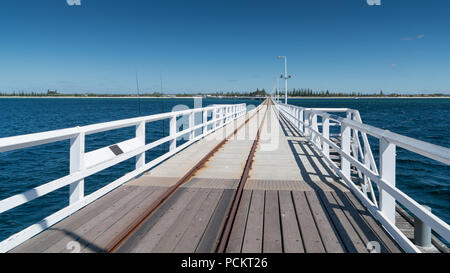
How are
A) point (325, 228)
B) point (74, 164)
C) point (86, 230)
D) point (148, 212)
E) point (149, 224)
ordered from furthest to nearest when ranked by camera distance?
point (148, 212) → point (74, 164) → point (149, 224) → point (325, 228) → point (86, 230)

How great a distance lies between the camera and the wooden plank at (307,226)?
3.26m

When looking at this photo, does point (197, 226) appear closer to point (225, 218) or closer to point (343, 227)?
point (225, 218)

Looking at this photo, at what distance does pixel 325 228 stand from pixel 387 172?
3.25 ft

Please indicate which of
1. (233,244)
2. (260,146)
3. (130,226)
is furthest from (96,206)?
(260,146)

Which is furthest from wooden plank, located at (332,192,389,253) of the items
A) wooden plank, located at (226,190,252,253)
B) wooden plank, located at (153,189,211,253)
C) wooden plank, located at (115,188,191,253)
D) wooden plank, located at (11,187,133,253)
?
wooden plank, located at (11,187,133,253)

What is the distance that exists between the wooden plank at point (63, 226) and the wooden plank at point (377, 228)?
3564 millimetres

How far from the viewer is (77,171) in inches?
161

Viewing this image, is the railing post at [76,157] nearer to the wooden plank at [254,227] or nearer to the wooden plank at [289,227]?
the wooden plank at [254,227]

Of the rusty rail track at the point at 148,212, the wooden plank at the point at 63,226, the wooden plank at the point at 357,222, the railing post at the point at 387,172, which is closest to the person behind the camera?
the wooden plank at the point at 63,226

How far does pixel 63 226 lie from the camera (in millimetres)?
3742

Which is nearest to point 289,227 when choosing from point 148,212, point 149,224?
point 149,224

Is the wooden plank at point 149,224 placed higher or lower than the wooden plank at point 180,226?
higher

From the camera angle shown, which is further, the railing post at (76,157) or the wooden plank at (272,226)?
the railing post at (76,157)

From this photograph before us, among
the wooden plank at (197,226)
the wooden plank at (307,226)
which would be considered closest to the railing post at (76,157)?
the wooden plank at (197,226)
